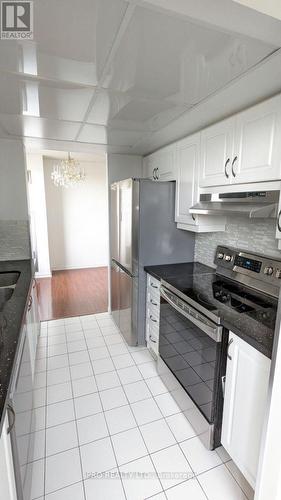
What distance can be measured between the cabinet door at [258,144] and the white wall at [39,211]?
3995mm

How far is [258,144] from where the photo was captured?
148 cm

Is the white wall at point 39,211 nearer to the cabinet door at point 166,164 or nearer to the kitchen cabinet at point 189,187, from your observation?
the cabinet door at point 166,164

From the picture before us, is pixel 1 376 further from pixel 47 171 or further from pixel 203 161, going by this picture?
pixel 47 171

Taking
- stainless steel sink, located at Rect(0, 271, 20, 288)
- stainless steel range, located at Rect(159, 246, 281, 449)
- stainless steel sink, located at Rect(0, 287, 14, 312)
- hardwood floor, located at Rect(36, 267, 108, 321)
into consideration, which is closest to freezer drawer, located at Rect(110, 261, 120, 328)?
hardwood floor, located at Rect(36, 267, 108, 321)

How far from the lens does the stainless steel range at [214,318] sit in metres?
1.38

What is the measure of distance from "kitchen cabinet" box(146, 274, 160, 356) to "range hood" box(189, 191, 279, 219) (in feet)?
2.66

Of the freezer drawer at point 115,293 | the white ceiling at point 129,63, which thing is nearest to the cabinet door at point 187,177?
the white ceiling at point 129,63

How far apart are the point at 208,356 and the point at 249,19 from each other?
1.57 m

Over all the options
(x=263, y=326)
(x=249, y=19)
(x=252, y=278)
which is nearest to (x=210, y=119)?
(x=249, y=19)

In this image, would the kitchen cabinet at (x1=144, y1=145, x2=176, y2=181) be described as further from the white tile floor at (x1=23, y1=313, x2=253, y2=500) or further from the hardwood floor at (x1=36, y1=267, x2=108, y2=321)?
the hardwood floor at (x1=36, y1=267, x2=108, y2=321)

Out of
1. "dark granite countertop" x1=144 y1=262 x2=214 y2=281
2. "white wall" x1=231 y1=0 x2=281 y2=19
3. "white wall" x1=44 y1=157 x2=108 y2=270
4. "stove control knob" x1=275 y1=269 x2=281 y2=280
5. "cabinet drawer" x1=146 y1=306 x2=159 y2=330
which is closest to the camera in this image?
"white wall" x1=231 y1=0 x2=281 y2=19

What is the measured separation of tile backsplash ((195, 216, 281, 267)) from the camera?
1769mm

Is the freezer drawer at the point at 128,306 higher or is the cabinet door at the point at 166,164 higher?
the cabinet door at the point at 166,164

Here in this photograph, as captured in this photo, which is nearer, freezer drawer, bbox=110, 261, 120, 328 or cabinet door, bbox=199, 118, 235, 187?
cabinet door, bbox=199, 118, 235, 187
